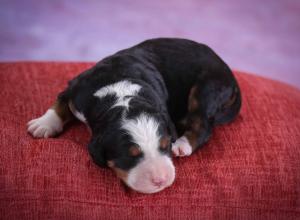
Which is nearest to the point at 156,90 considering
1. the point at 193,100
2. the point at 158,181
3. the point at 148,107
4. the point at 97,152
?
the point at 193,100

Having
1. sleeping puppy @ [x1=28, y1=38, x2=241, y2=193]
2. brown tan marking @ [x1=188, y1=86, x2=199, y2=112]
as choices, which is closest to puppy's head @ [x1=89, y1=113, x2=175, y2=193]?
sleeping puppy @ [x1=28, y1=38, x2=241, y2=193]

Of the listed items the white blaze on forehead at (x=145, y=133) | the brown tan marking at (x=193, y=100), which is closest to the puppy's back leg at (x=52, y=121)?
the white blaze on forehead at (x=145, y=133)

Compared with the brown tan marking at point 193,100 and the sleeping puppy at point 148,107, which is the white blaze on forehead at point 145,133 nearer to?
the sleeping puppy at point 148,107

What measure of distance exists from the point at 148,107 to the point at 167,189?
43cm

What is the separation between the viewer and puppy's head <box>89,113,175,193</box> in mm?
2281

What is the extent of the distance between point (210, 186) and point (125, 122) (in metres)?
0.57

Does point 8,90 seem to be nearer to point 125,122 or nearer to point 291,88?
point 125,122

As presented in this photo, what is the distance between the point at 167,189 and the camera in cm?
248

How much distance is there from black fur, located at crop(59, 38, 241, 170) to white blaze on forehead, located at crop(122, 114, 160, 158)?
0.04 m

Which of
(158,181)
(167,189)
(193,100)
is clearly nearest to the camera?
(158,181)

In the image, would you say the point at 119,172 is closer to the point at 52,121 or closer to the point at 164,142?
the point at 164,142

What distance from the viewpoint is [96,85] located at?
276 cm

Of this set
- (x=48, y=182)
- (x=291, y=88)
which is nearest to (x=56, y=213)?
(x=48, y=182)

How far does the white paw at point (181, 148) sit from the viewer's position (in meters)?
2.67
